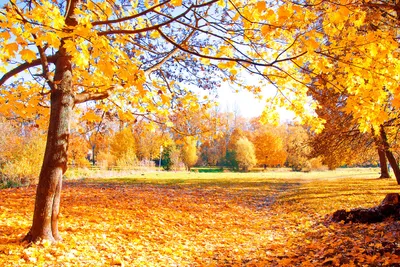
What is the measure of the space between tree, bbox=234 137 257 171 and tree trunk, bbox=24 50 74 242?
118 ft

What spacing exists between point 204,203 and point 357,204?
17.1 ft

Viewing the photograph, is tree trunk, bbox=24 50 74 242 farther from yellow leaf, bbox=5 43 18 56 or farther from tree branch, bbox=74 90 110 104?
yellow leaf, bbox=5 43 18 56

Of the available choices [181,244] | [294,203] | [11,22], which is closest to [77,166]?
[294,203]

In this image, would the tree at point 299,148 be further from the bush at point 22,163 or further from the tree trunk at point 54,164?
the bush at point 22,163

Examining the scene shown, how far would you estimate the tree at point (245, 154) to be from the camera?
3984cm

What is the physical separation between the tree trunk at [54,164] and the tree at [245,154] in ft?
118

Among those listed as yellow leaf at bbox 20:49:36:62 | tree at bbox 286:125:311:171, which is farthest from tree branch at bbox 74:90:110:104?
tree at bbox 286:125:311:171

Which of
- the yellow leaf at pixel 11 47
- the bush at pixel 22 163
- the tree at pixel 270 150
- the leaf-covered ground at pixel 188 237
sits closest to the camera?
the yellow leaf at pixel 11 47

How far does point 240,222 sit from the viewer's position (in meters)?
8.11

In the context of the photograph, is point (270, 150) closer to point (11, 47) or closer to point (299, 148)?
→ point (299, 148)

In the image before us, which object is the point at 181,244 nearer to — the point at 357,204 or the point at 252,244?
the point at 252,244

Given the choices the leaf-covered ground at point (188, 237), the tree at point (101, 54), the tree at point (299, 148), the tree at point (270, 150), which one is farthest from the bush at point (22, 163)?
the tree at point (270, 150)

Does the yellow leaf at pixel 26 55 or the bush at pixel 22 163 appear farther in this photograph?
the bush at pixel 22 163

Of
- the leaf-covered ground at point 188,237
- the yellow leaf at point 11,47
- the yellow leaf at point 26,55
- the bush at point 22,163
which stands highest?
the yellow leaf at point 11,47
